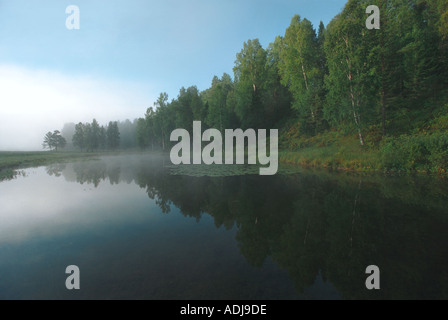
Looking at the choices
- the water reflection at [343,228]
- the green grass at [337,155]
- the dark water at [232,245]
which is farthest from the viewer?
the green grass at [337,155]

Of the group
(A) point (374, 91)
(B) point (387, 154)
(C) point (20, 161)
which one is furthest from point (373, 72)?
(C) point (20, 161)

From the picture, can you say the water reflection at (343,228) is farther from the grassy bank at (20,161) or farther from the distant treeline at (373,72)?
the grassy bank at (20,161)

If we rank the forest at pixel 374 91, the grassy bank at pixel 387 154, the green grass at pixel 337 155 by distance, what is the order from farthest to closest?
1. the green grass at pixel 337 155
2. the forest at pixel 374 91
3. the grassy bank at pixel 387 154

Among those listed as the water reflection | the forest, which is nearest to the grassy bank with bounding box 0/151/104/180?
the water reflection

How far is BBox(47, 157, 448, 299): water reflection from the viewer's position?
161 inches

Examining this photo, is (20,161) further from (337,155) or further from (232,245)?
(337,155)

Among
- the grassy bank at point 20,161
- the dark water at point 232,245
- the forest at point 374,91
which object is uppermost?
the forest at point 374,91

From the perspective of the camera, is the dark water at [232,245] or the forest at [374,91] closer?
the dark water at [232,245]

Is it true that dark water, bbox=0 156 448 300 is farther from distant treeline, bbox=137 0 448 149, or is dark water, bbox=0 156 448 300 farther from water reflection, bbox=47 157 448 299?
distant treeline, bbox=137 0 448 149

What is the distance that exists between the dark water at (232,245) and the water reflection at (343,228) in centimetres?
4

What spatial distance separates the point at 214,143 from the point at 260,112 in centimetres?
1291

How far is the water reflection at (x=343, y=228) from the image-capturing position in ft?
13.5

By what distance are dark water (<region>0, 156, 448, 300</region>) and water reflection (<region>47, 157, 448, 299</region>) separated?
0.04m

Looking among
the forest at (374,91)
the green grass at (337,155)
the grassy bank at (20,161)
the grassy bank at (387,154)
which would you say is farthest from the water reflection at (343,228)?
the grassy bank at (20,161)
